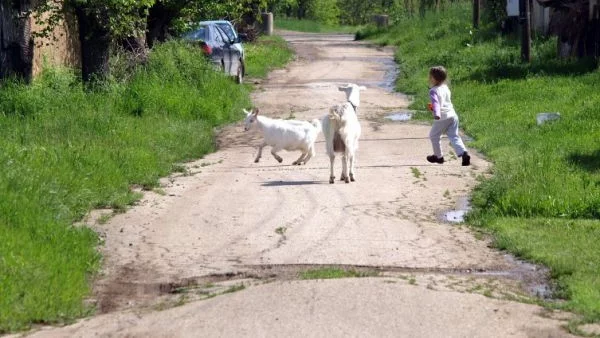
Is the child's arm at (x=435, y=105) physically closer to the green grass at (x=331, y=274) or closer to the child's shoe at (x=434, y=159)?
the child's shoe at (x=434, y=159)

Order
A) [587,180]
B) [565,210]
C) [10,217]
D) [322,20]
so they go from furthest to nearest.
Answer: [322,20] → [587,180] → [565,210] → [10,217]

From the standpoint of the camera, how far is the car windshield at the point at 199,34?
86.2 feet

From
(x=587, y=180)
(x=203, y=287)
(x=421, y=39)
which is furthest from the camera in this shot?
(x=421, y=39)

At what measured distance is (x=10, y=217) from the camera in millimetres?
9836

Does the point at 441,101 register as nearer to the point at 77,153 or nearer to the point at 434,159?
the point at 434,159

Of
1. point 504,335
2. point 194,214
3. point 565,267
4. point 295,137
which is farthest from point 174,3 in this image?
point 504,335

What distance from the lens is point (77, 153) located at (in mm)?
13719

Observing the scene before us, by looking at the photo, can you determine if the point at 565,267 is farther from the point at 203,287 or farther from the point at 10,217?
the point at 10,217

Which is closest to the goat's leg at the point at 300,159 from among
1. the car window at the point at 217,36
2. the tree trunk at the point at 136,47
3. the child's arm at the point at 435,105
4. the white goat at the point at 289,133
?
the white goat at the point at 289,133

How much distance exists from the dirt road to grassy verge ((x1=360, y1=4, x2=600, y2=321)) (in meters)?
0.36

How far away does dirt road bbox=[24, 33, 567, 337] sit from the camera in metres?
7.58

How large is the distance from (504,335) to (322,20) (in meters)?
77.1

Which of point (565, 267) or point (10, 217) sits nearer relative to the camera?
point (565, 267)

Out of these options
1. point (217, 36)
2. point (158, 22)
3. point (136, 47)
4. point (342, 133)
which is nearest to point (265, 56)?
point (217, 36)
